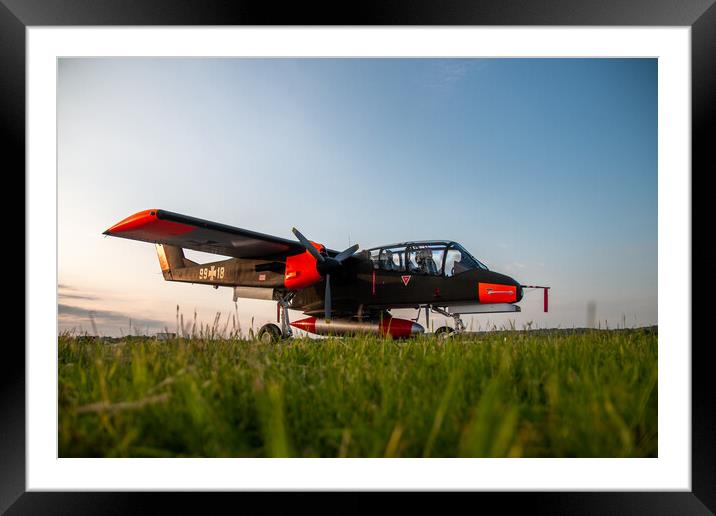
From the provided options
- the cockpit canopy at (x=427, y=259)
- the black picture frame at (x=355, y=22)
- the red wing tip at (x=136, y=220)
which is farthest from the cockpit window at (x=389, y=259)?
the black picture frame at (x=355, y=22)

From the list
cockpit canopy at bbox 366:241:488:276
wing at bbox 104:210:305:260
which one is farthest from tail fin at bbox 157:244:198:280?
cockpit canopy at bbox 366:241:488:276

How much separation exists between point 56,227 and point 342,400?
2.74m

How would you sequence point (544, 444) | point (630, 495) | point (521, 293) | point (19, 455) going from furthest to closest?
point (521, 293)
point (19, 455)
point (630, 495)
point (544, 444)

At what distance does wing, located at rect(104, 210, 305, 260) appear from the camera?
26.2 ft

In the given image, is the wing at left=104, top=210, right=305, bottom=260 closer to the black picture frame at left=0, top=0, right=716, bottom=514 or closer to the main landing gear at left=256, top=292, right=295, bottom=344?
the main landing gear at left=256, top=292, right=295, bottom=344

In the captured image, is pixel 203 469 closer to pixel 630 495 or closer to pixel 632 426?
pixel 632 426

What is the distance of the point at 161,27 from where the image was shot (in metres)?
3.34

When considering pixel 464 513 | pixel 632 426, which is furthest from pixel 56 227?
pixel 632 426

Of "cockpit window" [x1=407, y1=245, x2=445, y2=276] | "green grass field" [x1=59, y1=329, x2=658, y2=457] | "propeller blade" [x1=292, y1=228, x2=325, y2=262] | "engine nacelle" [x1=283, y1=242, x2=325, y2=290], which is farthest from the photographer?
"engine nacelle" [x1=283, y1=242, x2=325, y2=290]

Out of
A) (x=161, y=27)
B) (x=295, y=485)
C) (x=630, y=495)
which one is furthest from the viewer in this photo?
(x=161, y=27)

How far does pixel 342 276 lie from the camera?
10.3 meters

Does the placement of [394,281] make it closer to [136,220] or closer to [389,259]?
[389,259]

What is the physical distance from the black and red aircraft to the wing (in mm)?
18

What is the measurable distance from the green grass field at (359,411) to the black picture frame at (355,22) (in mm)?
399
